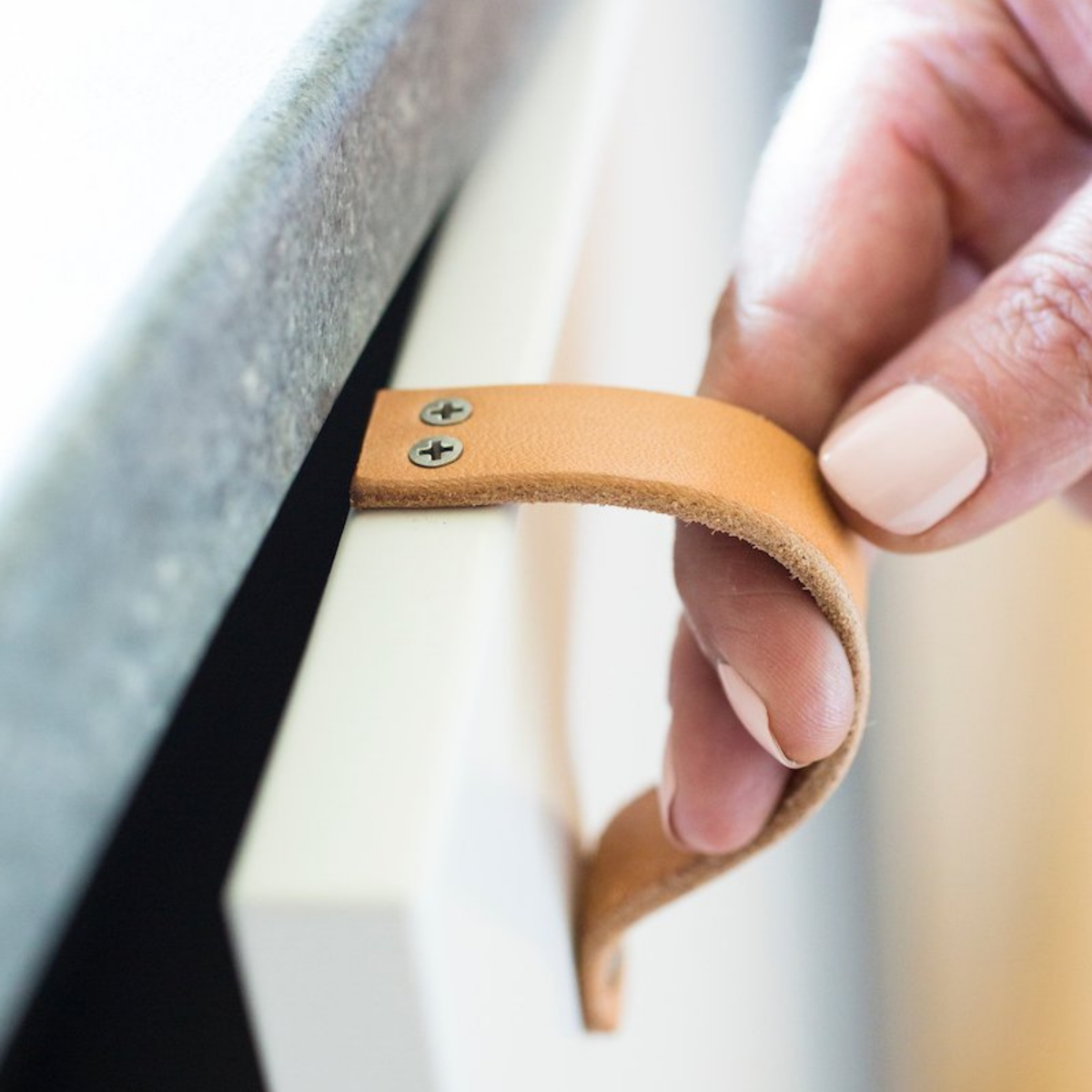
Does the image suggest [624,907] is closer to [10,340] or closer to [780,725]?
[780,725]

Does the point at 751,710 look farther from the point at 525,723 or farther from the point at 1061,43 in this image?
the point at 1061,43

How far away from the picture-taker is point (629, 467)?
0.24 metres

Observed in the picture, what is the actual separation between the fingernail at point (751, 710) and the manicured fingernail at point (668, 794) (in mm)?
24

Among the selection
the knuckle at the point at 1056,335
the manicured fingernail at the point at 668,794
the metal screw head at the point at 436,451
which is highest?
the metal screw head at the point at 436,451

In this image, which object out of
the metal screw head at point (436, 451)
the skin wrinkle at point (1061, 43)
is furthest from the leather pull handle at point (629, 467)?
the skin wrinkle at point (1061, 43)

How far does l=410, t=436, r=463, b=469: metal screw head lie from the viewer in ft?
0.81

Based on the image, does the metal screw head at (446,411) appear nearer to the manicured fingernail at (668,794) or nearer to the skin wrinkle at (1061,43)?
the manicured fingernail at (668,794)

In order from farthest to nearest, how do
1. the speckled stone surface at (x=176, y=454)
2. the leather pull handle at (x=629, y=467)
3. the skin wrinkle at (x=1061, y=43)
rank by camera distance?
the skin wrinkle at (x=1061, y=43) → the leather pull handle at (x=629, y=467) → the speckled stone surface at (x=176, y=454)

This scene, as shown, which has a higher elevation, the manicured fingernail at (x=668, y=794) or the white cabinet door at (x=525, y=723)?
the white cabinet door at (x=525, y=723)

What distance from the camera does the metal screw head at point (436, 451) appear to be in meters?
0.25

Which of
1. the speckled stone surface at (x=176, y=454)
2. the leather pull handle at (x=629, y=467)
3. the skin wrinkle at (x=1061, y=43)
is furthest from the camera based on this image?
the skin wrinkle at (x=1061, y=43)

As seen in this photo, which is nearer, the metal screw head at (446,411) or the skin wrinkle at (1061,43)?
the metal screw head at (446,411)

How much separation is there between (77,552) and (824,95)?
34 cm

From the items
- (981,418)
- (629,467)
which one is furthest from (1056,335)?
(629,467)
